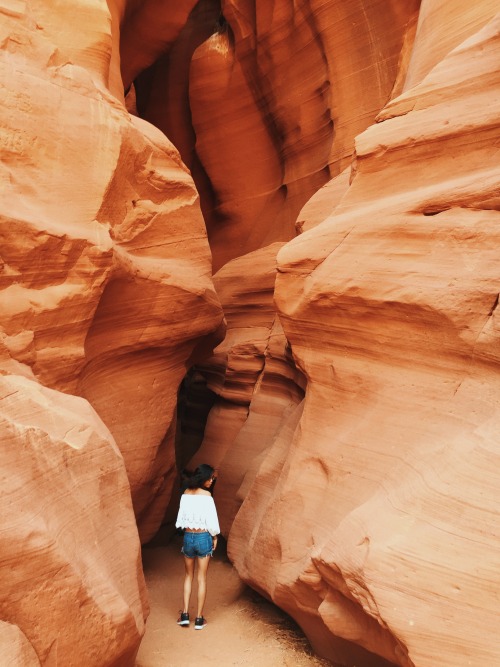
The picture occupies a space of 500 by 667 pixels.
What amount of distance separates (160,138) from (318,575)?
483cm

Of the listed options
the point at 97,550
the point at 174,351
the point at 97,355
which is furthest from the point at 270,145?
the point at 97,550

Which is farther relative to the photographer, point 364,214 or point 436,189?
point 364,214

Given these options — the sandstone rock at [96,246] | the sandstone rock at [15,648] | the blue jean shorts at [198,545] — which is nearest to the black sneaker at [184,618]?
the blue jean shorts at [198,545]

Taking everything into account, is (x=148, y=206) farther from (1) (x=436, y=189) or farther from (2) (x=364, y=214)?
(1) (x=436, y=189)

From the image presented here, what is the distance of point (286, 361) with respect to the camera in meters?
7.90

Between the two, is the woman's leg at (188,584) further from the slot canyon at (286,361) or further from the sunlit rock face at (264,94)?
the sunlit rock face at (264,94)

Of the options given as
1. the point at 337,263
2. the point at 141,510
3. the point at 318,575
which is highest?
the point at 337,263

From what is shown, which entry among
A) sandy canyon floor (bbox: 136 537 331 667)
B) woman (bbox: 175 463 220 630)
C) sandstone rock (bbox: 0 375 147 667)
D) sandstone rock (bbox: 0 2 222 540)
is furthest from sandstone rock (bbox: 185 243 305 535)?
sandstone rock (bbox: 0 375 147 667)

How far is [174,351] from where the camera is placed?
24.1ft

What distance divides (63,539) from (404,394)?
2.45 meters

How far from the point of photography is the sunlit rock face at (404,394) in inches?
136

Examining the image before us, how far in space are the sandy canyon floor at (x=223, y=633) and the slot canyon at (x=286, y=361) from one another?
0.30 metres

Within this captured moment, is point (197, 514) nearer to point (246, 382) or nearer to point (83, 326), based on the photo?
point (83, 326)

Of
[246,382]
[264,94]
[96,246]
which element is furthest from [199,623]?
[264,94]
